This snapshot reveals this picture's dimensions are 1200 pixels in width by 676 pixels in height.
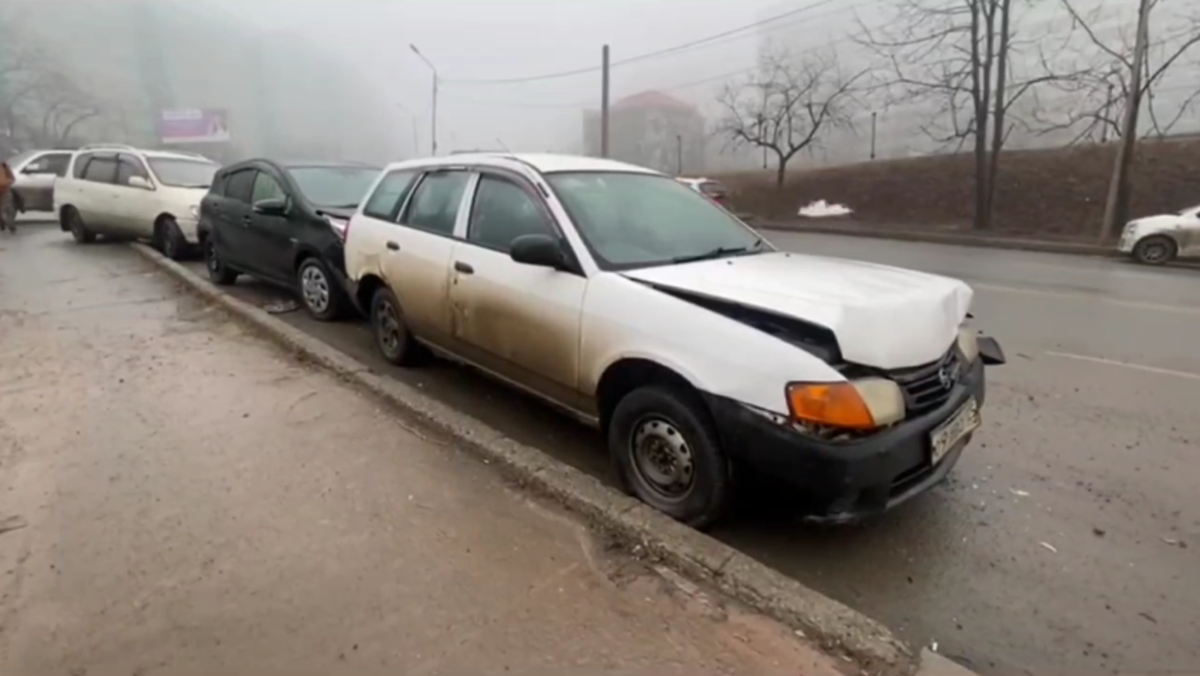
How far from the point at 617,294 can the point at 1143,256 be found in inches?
648

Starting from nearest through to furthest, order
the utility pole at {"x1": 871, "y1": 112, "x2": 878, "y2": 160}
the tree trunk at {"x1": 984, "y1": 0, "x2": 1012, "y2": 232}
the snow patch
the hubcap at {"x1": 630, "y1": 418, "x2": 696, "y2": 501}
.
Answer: the hubcap at {"x1": 630, "y1": 418, "x2": 696, "y2": 501}, the tree trunk at {"x1": 984, "y1": 0, "x2": 1012, "y2": 232}, the snow patch, the utility pole at {"x1": 871, "y1": 112, "x2": 878, "y2": 160}

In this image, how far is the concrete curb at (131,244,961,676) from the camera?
2.30m

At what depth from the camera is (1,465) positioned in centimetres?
358

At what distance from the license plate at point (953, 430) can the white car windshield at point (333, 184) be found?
579 cm

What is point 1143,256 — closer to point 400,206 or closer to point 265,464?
point 400,206

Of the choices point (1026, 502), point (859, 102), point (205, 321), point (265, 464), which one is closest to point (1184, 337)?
point (1026, 502)

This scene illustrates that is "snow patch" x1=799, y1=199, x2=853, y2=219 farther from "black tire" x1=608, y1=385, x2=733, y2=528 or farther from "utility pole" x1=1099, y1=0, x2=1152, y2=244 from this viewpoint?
"black tire" x1=608, y1=385, x2=733, y2=528

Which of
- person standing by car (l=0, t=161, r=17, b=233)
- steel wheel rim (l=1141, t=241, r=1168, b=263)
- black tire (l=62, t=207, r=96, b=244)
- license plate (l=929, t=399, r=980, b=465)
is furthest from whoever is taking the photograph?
steel wheel rim (l=1141, t=241, r=1168, b=263)

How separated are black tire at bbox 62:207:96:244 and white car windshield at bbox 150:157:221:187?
8.01ft

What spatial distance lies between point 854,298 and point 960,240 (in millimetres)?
19374

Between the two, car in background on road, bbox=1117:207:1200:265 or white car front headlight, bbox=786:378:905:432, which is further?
car in background on road, bbox=1117:207:1200:265

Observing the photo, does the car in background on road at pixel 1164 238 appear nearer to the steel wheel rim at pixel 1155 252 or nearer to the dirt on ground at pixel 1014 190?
the steel wheel rim at pixel 1155 252

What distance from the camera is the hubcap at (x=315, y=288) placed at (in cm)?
686

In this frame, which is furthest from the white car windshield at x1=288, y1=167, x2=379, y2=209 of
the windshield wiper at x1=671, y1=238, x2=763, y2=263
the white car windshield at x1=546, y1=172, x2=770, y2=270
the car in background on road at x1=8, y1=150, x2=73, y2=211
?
the car in background on road at x1=8, y1=150, x2=73, y2=211
